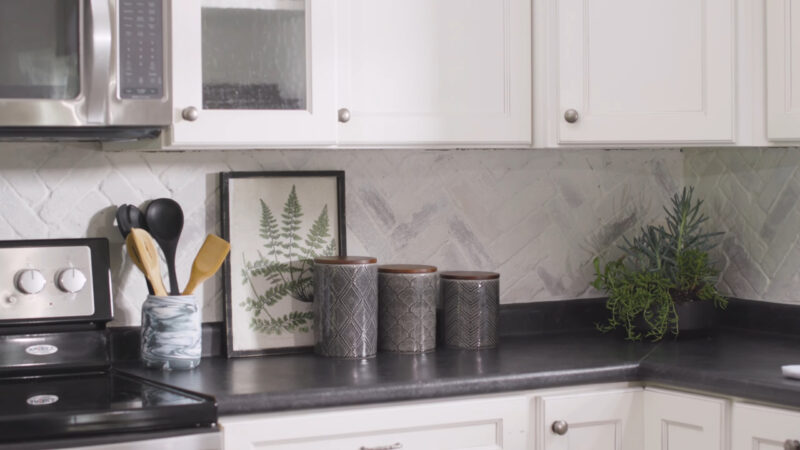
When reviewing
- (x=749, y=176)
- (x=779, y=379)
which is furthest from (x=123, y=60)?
(x=749, y=176)

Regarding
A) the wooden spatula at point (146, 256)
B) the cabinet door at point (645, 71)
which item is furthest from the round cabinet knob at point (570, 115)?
the wooden spatula at point (146, 256)

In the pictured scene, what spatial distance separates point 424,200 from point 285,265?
39 centimetres

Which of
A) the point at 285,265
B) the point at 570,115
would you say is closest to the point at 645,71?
the point at 570,115

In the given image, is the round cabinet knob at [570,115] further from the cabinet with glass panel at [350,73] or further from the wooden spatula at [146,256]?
the wooden spatula at [146,256]

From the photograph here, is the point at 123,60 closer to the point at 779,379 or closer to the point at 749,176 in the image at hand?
the point at 779,379

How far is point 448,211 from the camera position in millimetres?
2656

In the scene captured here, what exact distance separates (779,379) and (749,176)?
A: 821 millimetres

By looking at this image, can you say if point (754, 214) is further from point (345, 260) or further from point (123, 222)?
point (123, 222)

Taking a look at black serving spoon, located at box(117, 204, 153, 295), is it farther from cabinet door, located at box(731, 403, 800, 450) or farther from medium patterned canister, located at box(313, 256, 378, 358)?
cabinet door, located at box(731, 403, 800, 450)

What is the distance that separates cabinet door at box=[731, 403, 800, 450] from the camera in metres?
1.97

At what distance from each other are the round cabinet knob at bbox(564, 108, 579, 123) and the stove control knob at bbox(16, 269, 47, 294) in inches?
46.5

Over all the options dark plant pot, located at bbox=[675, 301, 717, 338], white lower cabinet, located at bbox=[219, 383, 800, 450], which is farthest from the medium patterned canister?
dark plant pot, located at bbox=[675, 301, 717, 338]

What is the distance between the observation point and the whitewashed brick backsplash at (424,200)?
231 centimetres

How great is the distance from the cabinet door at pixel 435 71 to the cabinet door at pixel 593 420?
0.58 metres
